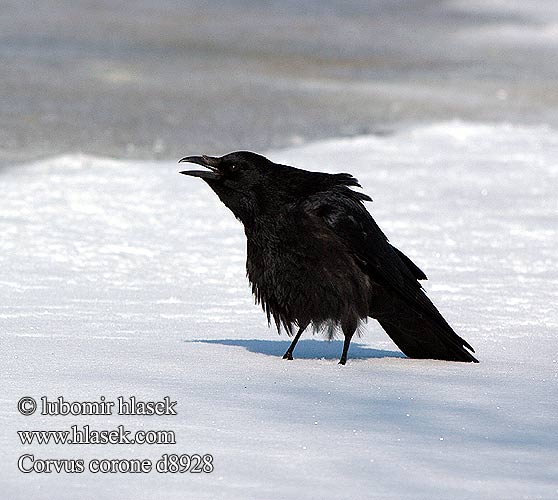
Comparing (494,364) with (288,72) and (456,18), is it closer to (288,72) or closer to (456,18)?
(288,72)

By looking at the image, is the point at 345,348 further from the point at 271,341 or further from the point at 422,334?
the point at 271,341

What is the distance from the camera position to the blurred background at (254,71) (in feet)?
39.4

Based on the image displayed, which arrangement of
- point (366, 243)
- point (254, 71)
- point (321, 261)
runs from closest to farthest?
point (321, 261) < point (366, 243) < point (254, 71)

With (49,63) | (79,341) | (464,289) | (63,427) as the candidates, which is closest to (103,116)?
(49,63)

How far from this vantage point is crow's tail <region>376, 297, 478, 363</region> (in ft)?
16.8

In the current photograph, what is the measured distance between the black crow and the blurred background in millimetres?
5672

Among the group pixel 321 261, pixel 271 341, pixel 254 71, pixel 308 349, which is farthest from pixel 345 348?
pixel 254 71

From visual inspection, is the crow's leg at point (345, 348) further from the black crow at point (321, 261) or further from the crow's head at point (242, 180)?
the crow's head at point (242, 180)

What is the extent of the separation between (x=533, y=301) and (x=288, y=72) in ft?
30.4

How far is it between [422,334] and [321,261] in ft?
1.77

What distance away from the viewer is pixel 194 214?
28.3 ft

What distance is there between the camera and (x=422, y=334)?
518 centimetres

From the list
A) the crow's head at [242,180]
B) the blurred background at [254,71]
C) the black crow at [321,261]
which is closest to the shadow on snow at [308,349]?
the black crow at [321,261]

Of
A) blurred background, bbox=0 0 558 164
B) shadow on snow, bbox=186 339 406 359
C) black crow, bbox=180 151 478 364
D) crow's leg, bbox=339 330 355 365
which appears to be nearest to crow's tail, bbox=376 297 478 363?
black crow, bbox=180 151 478 364
